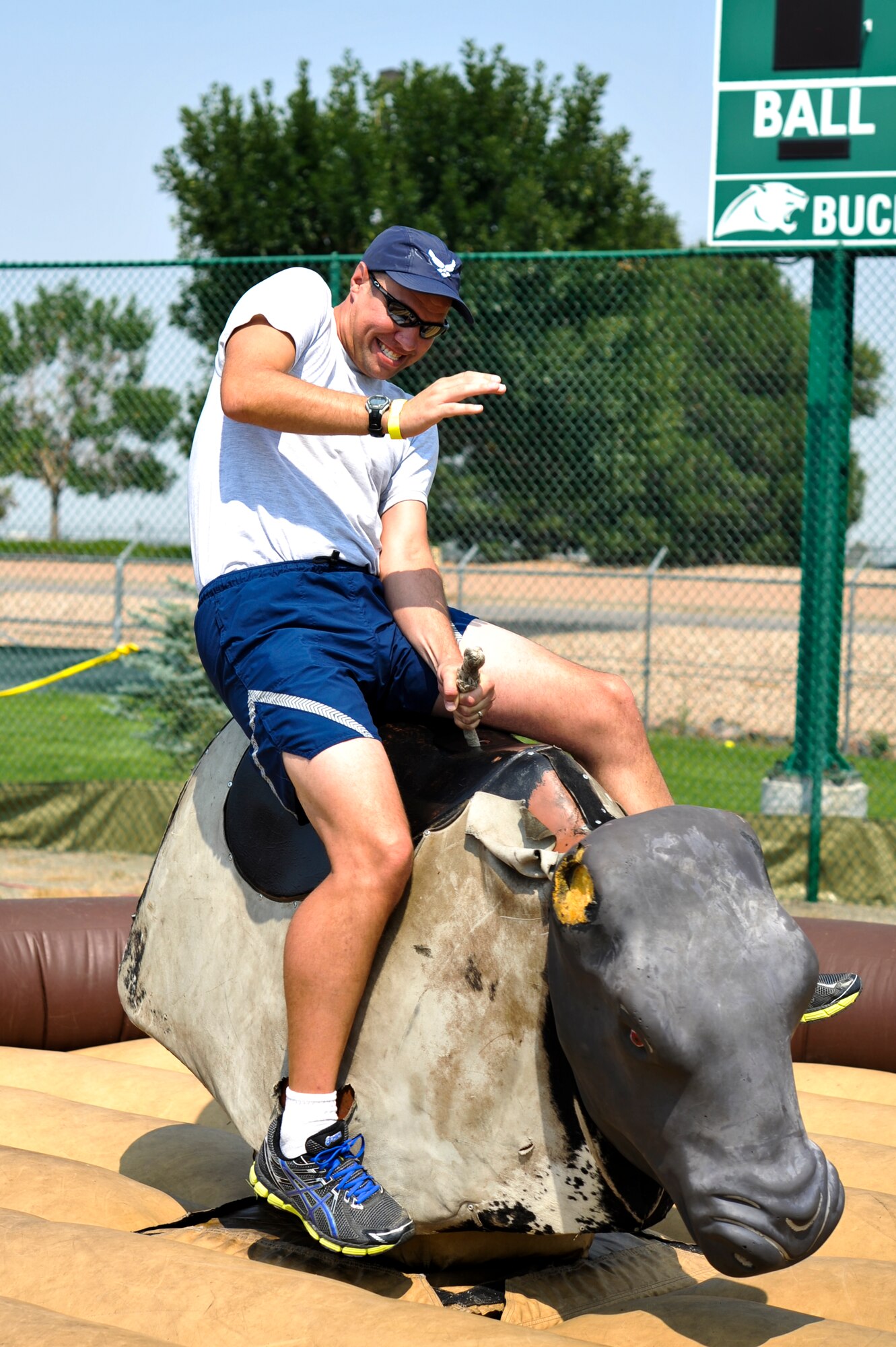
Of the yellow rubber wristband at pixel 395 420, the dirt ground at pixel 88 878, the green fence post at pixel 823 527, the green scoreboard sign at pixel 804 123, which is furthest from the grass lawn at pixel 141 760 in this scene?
the yellow rubber wristband at pixel 395 420

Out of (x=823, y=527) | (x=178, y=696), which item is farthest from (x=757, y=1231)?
(x=178, y=696)

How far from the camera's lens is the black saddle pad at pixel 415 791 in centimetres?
257

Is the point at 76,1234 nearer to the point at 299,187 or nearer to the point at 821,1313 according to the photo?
the point at 821,1313

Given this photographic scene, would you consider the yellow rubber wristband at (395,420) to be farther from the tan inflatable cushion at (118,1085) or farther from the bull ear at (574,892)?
the tan inflatable cushion at (118,1085)

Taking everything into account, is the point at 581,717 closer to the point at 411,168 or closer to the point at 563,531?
the point at 563,531

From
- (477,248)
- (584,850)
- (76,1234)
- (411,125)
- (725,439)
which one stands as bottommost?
(76,1234)

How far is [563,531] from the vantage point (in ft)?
45.2

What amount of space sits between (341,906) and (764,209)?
615 centimetres

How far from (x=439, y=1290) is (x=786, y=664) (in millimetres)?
14158

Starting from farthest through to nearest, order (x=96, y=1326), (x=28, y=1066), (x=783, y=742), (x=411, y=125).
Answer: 1. (x=411, y=125)
2. (x=783, y=742)
3. (x=28, y=1066)
4. (x=96, y=1326)

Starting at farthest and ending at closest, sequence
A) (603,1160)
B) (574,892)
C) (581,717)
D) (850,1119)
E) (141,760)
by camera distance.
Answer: (141,760) < (850,1119) < (581,717) < (603,1160) < (574,892)

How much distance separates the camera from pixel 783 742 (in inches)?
469

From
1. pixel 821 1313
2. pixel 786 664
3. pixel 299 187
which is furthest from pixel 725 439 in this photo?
pixel 821 1313

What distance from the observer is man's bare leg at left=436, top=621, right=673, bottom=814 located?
284 centimetres
